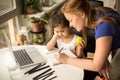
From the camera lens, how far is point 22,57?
1506 mm

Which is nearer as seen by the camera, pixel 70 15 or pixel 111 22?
pixel 111 22

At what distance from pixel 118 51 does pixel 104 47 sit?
0.25m

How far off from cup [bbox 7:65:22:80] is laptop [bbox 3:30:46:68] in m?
0.04

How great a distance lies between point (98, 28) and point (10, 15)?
114 centimetres

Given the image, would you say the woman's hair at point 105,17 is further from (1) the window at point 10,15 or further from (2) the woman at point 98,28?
(1) the window at point 10,15

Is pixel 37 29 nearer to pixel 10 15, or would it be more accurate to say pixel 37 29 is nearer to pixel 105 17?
pixel 10 15

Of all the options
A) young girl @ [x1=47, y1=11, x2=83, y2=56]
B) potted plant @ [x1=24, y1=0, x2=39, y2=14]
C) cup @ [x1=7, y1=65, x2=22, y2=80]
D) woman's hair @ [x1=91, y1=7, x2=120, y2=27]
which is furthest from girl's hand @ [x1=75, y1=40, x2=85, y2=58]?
potted plant @ [x1=24, y1=0, x2=39, y2=14]

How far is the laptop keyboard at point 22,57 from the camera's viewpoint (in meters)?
1.43

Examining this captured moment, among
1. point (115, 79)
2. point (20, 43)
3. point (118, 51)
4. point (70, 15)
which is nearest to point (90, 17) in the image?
point (70, 15)

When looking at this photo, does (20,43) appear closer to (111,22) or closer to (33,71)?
(33,71)

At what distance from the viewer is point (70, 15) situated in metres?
1.33

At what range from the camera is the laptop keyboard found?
1.43m

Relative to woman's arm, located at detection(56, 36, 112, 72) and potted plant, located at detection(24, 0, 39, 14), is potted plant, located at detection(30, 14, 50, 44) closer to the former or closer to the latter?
potted plant, located at detection(24, 0, 39, 14)

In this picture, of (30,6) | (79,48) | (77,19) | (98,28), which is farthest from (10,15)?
(98,28)
